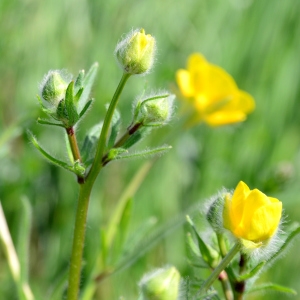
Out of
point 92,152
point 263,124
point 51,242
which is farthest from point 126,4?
point 92,152

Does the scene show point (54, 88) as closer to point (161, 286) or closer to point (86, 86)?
point (86, 86)

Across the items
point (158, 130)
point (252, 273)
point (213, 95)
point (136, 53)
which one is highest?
point (136, 53)

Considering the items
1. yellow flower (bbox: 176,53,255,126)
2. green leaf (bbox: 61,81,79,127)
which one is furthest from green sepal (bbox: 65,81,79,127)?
yellow flower (bbox: 176,53,255,126)

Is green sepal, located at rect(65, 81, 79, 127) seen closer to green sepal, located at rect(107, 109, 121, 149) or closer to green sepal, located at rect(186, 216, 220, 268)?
green sepal, located at rect(107, 109, 121, 149)

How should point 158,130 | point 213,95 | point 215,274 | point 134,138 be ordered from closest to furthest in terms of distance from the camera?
1. point 215,274
2. point 134,138
3. point 213,95
4. point 158,130

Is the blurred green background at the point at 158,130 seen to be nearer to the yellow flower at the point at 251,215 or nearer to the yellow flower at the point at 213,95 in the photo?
the yellow flower at the point at 213,95

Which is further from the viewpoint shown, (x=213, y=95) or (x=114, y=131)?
(x=213, y=95)

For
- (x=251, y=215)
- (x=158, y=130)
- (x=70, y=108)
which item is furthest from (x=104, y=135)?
(x=158, y=130)
